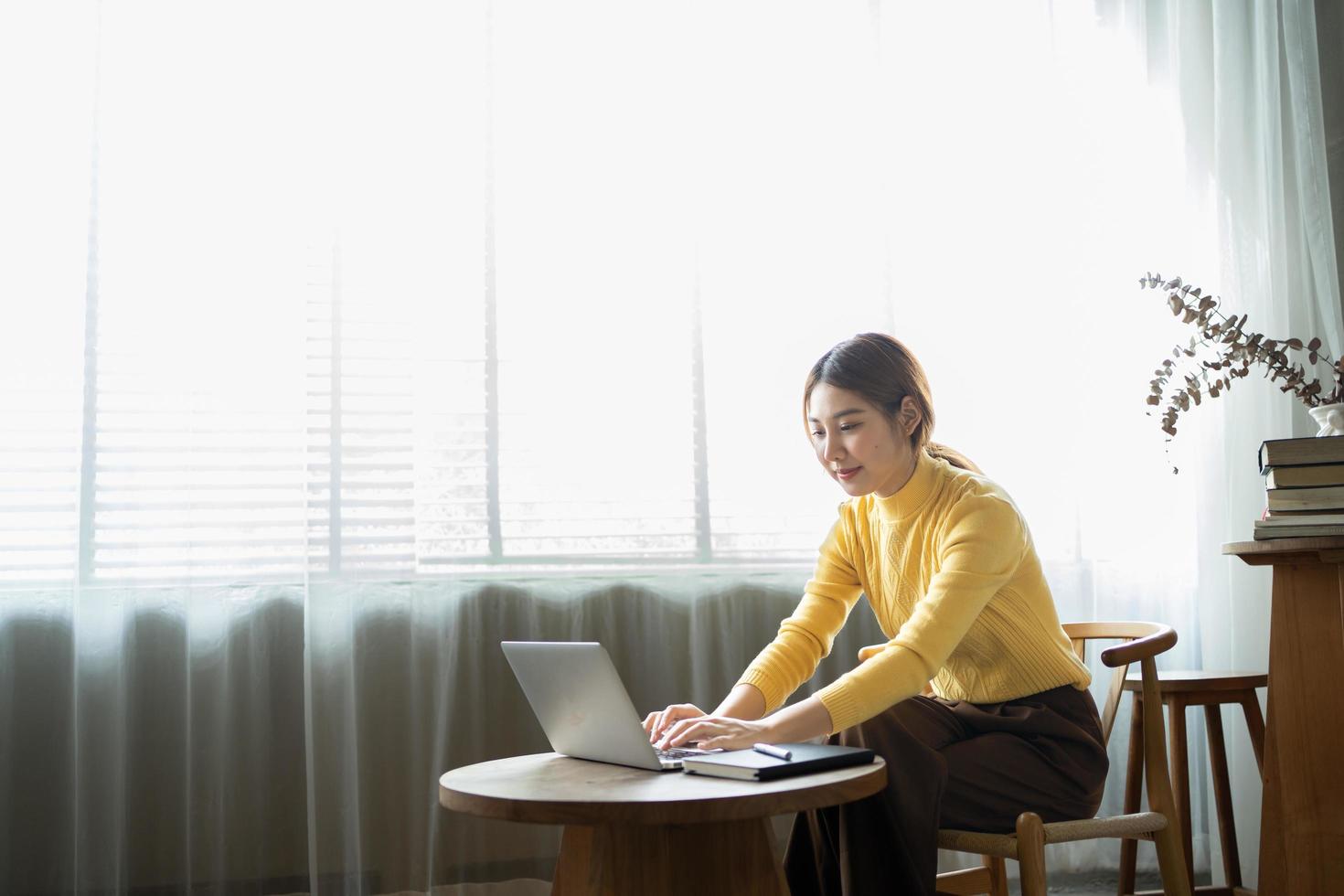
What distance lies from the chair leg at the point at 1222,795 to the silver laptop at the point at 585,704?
56.5 inches

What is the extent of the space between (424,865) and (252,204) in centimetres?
146

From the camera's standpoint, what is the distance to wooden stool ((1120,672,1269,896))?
2220 millimetres

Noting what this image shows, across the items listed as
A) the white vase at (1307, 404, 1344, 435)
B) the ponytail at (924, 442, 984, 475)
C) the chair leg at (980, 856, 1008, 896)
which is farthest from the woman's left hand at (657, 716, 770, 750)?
the white vase at (1307, 404, 1344, 435)

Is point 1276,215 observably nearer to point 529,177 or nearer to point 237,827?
point 529,177

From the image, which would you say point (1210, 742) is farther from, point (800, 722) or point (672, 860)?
point (672, 860)

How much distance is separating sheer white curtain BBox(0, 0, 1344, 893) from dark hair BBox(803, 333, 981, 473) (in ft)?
2.99

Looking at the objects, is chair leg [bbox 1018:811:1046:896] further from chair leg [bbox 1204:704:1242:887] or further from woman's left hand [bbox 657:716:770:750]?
chair leg [bbox 1204:704:1242:887]

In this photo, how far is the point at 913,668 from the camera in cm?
151

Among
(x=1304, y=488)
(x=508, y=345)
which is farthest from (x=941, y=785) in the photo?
(x=508, y=345)

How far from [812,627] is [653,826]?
2.21ft

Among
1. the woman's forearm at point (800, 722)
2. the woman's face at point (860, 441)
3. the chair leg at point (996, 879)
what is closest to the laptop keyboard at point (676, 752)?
the woman's forearm at point (800, 722)

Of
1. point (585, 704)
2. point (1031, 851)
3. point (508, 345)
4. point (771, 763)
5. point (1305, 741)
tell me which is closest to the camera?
point (771, 763)

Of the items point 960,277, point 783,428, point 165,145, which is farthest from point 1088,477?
point 165,145

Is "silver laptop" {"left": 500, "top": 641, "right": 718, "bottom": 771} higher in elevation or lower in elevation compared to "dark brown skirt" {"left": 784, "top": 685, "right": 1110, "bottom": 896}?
higher
